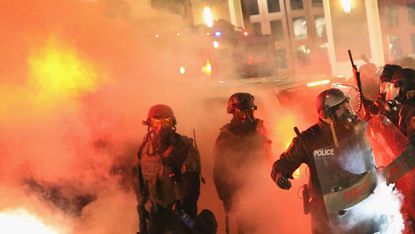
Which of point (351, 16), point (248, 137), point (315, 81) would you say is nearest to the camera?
point (248, 137)

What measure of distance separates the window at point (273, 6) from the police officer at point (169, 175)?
18994 mm

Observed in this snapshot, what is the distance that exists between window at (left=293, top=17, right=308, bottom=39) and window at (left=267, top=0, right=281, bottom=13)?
0.91m

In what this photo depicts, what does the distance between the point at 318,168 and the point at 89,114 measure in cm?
250

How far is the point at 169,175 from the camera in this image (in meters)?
4.42

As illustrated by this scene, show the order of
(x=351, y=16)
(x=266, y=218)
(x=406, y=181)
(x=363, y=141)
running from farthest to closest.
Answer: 1. (x=351, y=16)
2. (x=266, y=218)
3. (x=406, y=181)
4. (x=363, y=141)

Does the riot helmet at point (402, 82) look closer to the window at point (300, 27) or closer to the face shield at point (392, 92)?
the face shield at point (392, 92)

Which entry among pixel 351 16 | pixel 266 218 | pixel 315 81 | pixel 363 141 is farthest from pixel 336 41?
pixel 363 141

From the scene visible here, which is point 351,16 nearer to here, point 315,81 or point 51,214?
point 315,81

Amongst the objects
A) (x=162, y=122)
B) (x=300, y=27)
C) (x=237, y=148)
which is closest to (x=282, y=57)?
(x=300, y=27)

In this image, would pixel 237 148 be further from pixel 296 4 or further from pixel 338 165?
pixel 296 4

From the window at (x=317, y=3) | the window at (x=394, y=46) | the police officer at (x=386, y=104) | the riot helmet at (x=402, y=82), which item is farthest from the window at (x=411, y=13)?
the riot helmet at (x=402, y=82)

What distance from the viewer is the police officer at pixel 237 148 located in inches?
205

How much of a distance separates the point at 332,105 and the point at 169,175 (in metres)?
1.49

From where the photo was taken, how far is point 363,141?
3.85 m
